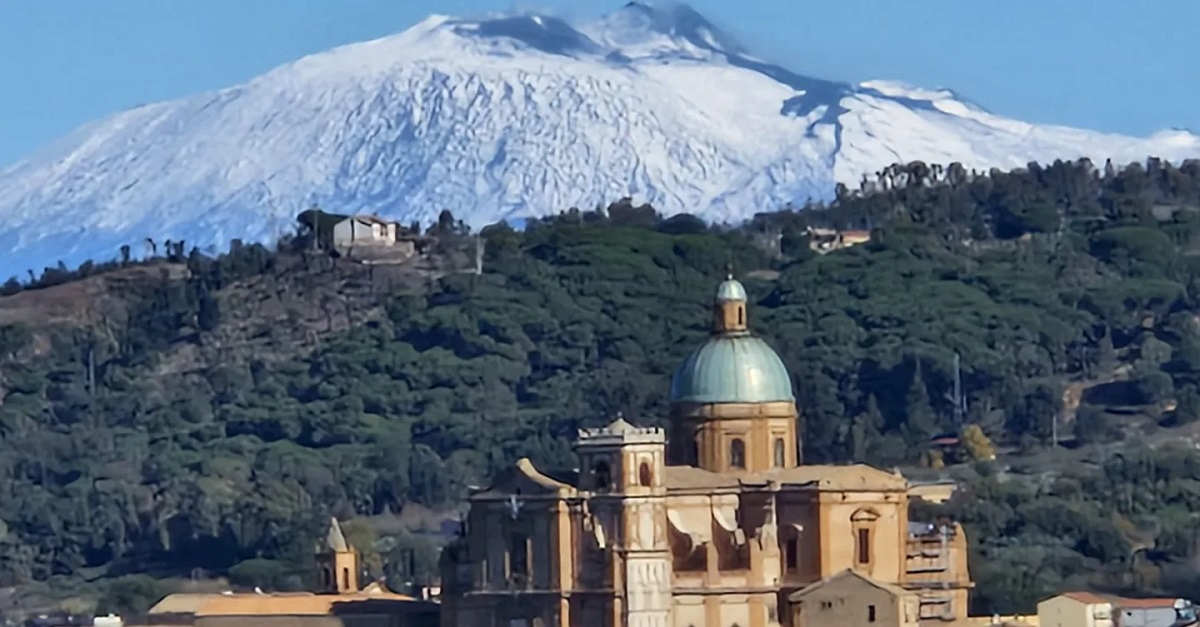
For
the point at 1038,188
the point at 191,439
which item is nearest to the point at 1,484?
the point at 191,439

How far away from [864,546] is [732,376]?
389 cm

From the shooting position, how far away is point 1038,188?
180125 millimetres

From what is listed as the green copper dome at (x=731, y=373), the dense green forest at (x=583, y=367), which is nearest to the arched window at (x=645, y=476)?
the green copper dome at (x=731, y=373)

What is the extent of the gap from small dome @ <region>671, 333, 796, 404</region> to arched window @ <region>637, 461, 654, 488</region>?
14.8 ft

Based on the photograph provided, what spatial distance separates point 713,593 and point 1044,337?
78519mm

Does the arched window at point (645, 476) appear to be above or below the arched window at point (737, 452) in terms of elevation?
below

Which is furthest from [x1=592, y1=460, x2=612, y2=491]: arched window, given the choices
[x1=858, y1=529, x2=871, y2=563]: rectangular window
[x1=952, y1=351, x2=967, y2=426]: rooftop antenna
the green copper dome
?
[x1=952, y1=351, x2=967, y2=426]: rooftop antenna

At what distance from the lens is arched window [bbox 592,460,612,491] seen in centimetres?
7838

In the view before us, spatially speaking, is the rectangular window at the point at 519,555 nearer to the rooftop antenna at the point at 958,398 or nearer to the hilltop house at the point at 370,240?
the rooftop antenna at the point at 958,398

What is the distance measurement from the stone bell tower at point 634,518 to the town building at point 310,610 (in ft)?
15.7

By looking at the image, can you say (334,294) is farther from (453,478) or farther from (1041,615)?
(1041,615)

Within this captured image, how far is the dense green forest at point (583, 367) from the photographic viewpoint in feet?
435

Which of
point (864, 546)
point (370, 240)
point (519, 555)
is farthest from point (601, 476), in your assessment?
point (370, 240)

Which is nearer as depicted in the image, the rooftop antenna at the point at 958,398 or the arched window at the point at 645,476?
the arched window at the point at 645,476
